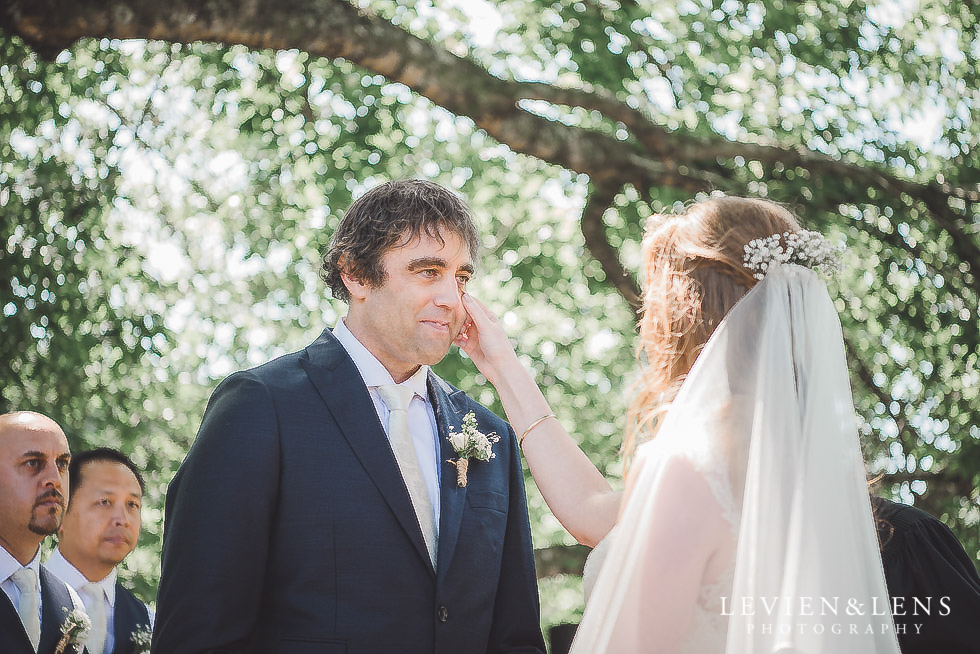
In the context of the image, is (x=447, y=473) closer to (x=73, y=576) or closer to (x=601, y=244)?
(x=73, y=576)

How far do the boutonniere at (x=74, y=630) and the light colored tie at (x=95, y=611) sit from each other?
1.65ft

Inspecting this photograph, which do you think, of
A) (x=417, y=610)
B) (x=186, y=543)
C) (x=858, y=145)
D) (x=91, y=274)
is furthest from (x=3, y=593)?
(x=858, y=145)

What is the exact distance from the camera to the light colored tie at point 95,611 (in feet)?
16.3

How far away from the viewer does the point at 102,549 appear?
5215 millimetres

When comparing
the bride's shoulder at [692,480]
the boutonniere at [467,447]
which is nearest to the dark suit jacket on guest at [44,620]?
the boutonniere at [467,447]

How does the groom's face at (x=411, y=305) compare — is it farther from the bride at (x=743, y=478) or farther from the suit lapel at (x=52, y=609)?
the suit lapel at (x=52, y=609)

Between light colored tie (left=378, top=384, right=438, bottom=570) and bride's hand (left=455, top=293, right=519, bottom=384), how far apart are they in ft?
1.40

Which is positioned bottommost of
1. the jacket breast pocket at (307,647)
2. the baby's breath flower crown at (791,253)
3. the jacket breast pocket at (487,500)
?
the jacket breast pocket at (307,647)

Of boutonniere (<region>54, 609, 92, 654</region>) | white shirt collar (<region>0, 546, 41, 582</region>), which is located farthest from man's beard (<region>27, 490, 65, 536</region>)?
boutonniere (<region>54, 609, 92, 654</region>)

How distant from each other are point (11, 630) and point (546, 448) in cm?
243

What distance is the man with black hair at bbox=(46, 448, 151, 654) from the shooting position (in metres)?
5.09

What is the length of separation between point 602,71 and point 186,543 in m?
6.14

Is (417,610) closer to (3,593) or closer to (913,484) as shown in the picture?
(3,593)

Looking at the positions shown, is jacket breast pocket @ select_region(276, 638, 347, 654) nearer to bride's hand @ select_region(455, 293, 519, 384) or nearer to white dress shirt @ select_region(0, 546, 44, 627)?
bride's hand @ select_region(455, 293, 519, 384)
